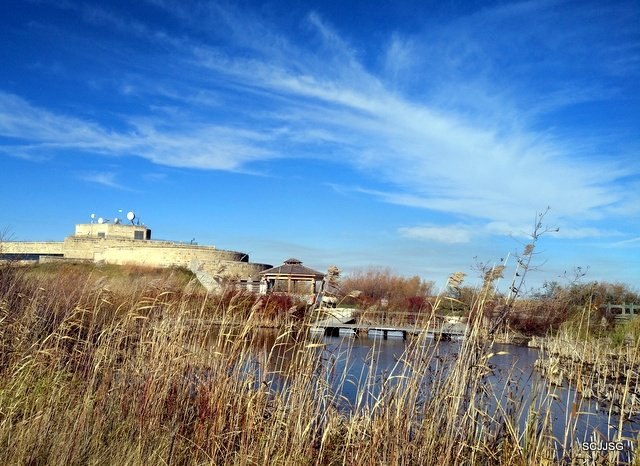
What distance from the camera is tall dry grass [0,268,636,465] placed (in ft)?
9.77

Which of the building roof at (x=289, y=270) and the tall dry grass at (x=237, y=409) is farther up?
the building roof at (x=289, y=270)

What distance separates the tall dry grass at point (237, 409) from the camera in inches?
117

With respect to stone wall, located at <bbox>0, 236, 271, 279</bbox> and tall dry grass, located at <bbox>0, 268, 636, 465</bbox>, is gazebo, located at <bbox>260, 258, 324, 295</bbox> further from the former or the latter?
→ stone wall, located at <bbox>0, 236, 271, 279</bbox>

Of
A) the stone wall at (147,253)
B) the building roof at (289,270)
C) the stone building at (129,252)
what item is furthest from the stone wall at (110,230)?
the building roof at (289,270)

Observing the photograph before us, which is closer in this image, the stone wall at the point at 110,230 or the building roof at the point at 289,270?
the building roof at the point at 289,270

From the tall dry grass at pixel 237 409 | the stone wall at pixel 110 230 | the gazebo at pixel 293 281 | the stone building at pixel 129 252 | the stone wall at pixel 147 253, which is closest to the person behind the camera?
the tall dry grass at pixel 237 409

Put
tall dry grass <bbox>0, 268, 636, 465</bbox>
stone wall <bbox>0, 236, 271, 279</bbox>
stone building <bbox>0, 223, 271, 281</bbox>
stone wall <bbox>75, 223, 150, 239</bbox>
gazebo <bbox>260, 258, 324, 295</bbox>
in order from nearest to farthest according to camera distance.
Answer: tall dry grass <bbox>0, 268, 636, 465</bbox>, gazebo <bbox>260, 258, 324, 295</bbox>, stone building <bbox>0, 223, 271, 281</bbox>, stone wall <bbox>0, 236, 271, 279</bbox>, stone wall <bbox>75, 223, 150, 239</bbox>

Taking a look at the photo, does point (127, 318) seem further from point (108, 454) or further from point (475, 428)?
point (475, 428)

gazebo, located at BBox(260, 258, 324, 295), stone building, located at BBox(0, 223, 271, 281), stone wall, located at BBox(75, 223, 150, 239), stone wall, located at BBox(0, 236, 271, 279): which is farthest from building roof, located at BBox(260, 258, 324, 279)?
stone wall, located at BBox(75, 223, 150, 239)

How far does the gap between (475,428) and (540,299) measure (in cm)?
126

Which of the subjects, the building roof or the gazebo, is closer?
the gazebo

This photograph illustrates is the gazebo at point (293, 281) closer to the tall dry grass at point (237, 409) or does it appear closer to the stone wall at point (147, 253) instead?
the tall dry grass at point (237, 409)

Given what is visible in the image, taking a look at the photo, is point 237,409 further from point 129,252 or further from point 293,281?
point 129,252

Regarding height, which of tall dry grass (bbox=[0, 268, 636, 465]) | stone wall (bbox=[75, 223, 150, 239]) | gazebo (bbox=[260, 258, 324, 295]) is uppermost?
stone wall (bbox=[75, 223, 150, 239])
